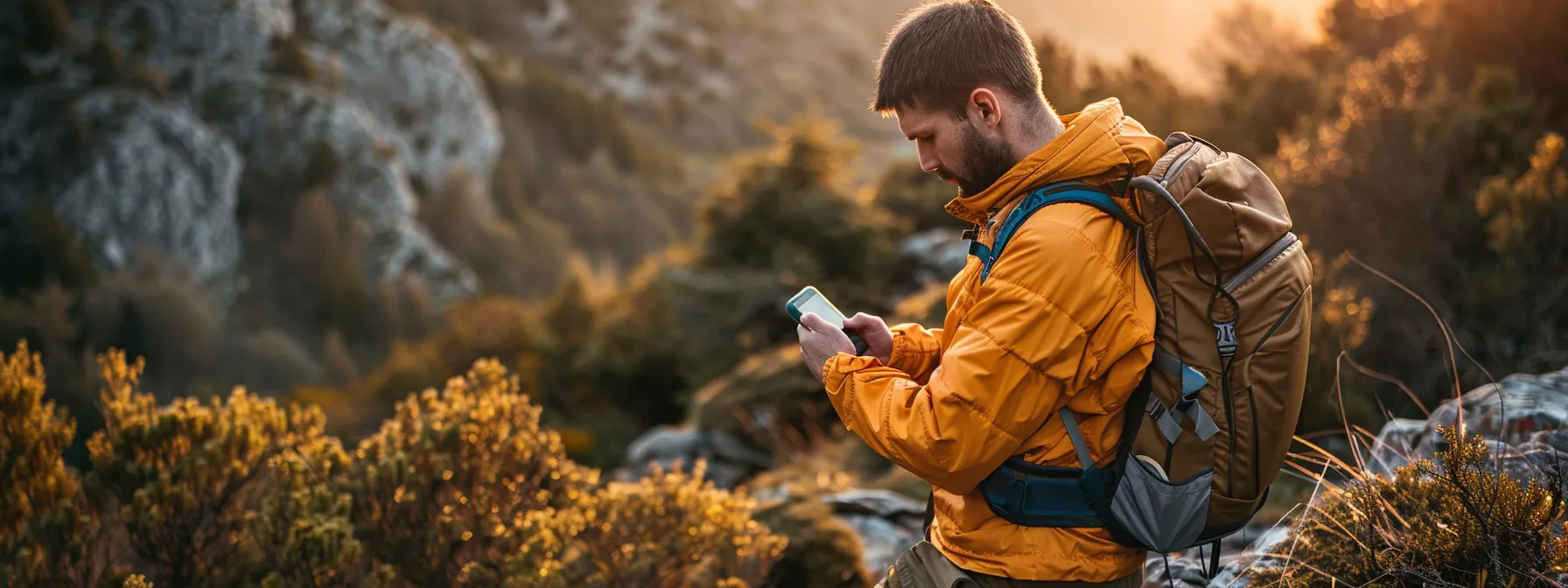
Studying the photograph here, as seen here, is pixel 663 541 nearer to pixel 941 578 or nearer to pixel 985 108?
pixel 941 578

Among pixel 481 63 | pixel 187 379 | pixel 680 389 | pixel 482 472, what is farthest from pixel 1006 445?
pixel 481 63

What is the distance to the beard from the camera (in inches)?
66.2

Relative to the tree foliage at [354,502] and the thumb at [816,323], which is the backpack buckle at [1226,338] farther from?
the tree foliage at [354,502]

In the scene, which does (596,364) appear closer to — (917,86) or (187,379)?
(917,86)

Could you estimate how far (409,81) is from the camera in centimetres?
3662

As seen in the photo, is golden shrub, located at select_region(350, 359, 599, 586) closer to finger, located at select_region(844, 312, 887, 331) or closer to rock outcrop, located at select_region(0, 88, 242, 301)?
finger, located at select_region(844, 312, 887, 331)

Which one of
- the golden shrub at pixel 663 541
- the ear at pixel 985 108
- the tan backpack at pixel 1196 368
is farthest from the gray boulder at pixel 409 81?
the tan backpack at pixel 1196 368

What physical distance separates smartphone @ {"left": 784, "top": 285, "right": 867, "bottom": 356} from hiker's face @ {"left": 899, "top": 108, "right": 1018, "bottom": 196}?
38cm

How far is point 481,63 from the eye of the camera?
45.5 m

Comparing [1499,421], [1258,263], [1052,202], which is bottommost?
→ [1499,421]

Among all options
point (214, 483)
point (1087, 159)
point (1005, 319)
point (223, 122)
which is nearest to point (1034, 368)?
point (1005, 319)

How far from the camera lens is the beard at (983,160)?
1.68m

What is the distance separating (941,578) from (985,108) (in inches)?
33.2

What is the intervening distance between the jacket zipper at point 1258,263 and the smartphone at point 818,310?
0.69 m
